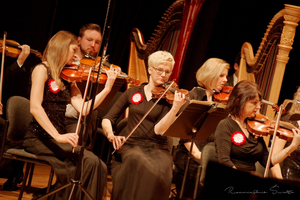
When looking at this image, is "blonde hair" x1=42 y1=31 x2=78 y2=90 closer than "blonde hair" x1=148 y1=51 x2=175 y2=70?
Yes

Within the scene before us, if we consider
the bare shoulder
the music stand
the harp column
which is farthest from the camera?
the harp column

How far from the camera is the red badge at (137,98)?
2861mm

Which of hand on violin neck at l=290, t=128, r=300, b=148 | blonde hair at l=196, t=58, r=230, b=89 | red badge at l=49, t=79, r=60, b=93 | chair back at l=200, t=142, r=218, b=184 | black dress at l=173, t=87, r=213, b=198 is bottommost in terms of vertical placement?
black dress at l=173, t=87, r=213, b=198

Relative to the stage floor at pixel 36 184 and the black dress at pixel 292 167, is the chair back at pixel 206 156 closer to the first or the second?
the black dress at pixel 292 167

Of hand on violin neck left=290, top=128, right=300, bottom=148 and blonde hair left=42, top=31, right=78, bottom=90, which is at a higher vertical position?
blonde hair left=42, top=31, right=78, bottom=90

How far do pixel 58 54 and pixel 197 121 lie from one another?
111 cm

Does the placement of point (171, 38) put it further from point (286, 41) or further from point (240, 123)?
point (240, 123)

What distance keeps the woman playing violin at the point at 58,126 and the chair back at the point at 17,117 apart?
0.44ft

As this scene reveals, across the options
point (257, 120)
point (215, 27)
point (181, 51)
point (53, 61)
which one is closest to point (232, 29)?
point (215, 27)

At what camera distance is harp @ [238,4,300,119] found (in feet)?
11.2

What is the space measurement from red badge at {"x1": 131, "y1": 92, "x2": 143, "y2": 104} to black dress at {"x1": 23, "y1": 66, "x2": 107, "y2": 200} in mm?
545
